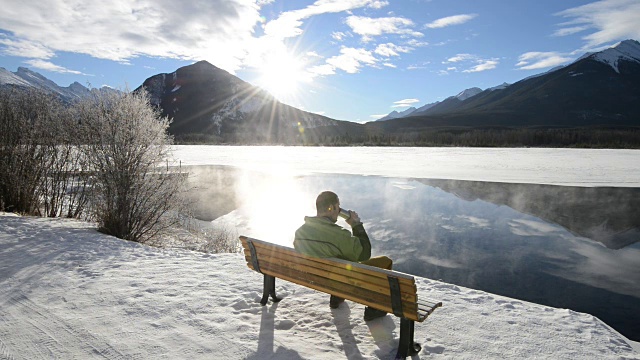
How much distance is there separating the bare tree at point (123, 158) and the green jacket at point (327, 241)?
236 inches

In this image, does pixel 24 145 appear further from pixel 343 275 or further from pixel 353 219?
pixel 343 275

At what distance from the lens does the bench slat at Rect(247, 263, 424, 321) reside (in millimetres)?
→ 3418

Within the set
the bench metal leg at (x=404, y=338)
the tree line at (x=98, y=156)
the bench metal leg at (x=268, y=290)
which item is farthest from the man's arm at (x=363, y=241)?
the tree line at (x=98, y=156)

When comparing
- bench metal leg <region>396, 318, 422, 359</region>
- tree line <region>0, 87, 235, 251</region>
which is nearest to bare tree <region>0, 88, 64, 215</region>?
tree line <region>0, 87, 235, 251</region>

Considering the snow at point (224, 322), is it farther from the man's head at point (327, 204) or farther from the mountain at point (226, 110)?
the mountain at point (226, 110)

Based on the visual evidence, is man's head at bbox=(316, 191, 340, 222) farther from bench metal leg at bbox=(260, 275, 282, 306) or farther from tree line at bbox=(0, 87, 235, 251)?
tree line at bbox=(0, 87, 235, 251)

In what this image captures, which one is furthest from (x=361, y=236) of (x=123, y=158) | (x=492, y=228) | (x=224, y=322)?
(x=492, y=228)

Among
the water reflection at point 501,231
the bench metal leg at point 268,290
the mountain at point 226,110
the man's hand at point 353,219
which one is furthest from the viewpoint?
the mountain at point 226,110

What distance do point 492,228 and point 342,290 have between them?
8303 millimetres

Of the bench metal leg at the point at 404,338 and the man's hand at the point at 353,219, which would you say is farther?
the man's hand at the point at 353,219

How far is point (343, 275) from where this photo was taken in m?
3.80

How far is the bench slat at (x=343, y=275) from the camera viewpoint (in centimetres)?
335

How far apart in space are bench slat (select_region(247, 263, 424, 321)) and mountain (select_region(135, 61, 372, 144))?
13124 cm

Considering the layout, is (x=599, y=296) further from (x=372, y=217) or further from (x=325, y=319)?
(x=372, y=217)
